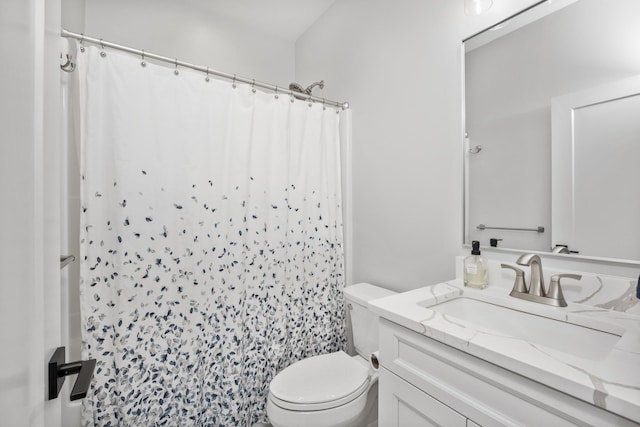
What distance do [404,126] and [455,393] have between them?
126cm

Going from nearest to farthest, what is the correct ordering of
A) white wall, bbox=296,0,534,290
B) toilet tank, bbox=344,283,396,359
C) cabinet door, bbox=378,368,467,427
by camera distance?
1. cabinet door, bbox=378,368,467,427
2. white wall, bbox=296,0,534,290
3. toilet tank, bbox=344,283,396,359

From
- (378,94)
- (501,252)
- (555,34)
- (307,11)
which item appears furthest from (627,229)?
(307,11)

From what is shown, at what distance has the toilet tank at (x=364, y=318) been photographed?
5.07ft

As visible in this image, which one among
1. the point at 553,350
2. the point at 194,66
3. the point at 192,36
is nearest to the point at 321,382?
the point at 553,350

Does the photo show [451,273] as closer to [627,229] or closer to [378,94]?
[627,229]

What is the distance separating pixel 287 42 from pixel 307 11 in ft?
1.34

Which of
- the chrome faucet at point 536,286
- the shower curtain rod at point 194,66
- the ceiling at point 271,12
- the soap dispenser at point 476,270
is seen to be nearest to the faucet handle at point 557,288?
the chrome faucet at point 536,286

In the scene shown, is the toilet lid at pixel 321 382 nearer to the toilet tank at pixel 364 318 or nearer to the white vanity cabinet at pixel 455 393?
the toilet tank at pixel 364 318

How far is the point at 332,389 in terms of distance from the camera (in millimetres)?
1277

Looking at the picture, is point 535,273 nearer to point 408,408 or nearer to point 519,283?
point 519,283

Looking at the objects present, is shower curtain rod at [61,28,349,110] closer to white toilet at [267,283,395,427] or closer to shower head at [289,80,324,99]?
shower head at [289,80,324,99]

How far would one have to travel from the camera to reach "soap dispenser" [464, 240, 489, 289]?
1177 mm

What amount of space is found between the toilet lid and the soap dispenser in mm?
647

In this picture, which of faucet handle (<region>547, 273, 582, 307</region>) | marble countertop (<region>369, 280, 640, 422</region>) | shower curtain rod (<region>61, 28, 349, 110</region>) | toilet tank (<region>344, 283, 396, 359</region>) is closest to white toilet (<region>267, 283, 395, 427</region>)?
toilet tank (<region>344, 283, 396, 359</region>)
